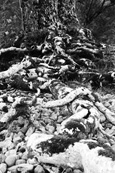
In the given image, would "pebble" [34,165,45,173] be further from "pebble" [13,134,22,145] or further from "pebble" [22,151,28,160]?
"pebble" [13,134,22,145]

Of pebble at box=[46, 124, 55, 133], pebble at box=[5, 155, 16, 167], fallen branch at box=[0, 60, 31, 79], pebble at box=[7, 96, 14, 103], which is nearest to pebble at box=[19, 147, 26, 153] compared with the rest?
pebble at box=[5, 155, 16, 167]

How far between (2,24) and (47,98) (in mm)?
6368

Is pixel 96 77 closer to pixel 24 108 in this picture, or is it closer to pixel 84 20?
pixel 24 108

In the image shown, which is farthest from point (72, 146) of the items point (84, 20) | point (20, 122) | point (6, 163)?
point (84, 20)

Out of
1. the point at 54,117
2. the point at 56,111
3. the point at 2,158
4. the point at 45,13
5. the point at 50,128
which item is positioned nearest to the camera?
the point at 2,158

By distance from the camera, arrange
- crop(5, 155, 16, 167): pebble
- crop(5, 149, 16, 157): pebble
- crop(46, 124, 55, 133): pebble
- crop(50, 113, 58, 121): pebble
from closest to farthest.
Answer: crop(5, 155, 16, 167): pebble < crop(5, 149, 16, 157): pebble < crop(46, 124, 55, 133): pebble < crop(50, 113, 58, 121): pebble

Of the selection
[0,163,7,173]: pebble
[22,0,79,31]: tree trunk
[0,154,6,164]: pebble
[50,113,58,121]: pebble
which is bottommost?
[0,154,6,164]: pebble

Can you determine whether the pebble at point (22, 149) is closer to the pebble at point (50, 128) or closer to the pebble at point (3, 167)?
the pebble at point (3, 167)

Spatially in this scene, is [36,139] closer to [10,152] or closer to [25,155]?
[25,155]

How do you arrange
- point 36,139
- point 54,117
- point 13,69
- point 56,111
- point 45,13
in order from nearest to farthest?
point 36,139
point 54,117
point 56,111
point 13,69
point 45,13

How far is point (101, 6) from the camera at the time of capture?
1027 centimetres

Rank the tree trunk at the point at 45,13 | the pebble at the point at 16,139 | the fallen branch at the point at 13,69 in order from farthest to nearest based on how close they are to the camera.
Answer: the tree trunk at the point at 45,13, the fallen branch at the point at 13,69, the pebble at the point at 16,139

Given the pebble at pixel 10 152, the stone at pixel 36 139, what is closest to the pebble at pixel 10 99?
the pebble at pixel 10 152

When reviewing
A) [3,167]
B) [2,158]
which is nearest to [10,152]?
[2,158]
